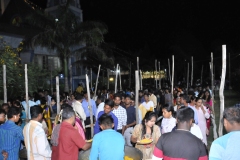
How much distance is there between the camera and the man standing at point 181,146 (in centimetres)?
320

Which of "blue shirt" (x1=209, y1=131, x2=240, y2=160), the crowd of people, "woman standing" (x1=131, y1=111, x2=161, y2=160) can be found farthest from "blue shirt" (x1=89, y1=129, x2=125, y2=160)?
"blue shirt" (x1=209, y1=131, x2=240, y2=160)

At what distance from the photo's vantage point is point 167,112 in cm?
591

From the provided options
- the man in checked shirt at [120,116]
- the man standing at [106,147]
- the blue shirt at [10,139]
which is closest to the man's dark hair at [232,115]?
the man standing at [106,147]

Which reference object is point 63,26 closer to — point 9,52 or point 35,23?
point 35,23

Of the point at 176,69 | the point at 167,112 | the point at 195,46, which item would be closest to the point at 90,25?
the point at 167,112

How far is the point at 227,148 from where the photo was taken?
272 centimetres

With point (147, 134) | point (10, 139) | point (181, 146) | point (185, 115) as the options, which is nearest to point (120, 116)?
point (147, 134)

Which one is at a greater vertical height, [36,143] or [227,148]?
[227,148]

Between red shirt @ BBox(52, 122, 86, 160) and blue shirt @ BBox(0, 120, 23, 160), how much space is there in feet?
4.40

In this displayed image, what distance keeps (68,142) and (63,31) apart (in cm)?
1574

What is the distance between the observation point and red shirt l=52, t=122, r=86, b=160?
4137 mm

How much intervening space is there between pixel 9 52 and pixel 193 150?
44.8ft

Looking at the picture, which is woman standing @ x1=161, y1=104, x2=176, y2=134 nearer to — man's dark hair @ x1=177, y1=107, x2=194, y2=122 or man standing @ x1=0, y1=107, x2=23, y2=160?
man's dark hair @ x1=177, y1=107, x2=194, y2=122

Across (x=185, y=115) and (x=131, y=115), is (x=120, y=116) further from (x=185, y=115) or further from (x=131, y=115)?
(x=185, y=115)
